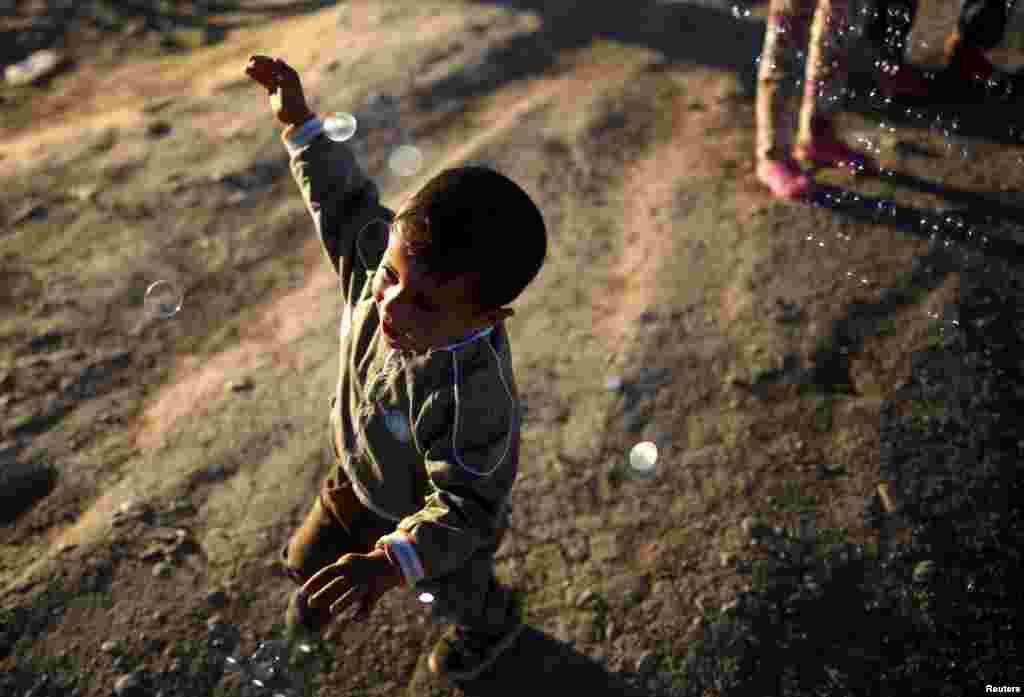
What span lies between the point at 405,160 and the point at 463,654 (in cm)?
280

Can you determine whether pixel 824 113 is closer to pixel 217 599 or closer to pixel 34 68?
pixel 217 599

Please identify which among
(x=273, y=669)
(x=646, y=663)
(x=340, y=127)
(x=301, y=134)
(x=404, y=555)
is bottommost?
(x=646, y=663)

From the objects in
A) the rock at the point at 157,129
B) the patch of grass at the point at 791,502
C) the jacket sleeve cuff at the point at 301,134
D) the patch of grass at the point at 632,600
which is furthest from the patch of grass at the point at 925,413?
the rock at the point at 157,129

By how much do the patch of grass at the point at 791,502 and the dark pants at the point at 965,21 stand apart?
2981 mm

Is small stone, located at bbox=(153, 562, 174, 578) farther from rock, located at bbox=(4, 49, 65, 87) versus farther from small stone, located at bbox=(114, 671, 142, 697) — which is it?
rock, located at bbox=(4, 49, 65, 87)

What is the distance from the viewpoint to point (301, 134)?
7.38ft

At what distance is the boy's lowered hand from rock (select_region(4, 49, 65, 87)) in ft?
17.0

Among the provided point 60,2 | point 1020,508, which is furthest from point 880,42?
point 60,2

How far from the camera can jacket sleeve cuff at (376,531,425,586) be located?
1.75m

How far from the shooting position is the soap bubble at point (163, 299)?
3.58 meters

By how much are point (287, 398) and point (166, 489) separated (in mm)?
545

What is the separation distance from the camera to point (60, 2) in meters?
6.55

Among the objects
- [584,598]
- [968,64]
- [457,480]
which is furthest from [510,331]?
[968,64]

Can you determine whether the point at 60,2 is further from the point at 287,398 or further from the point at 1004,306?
the point at 1004,306
